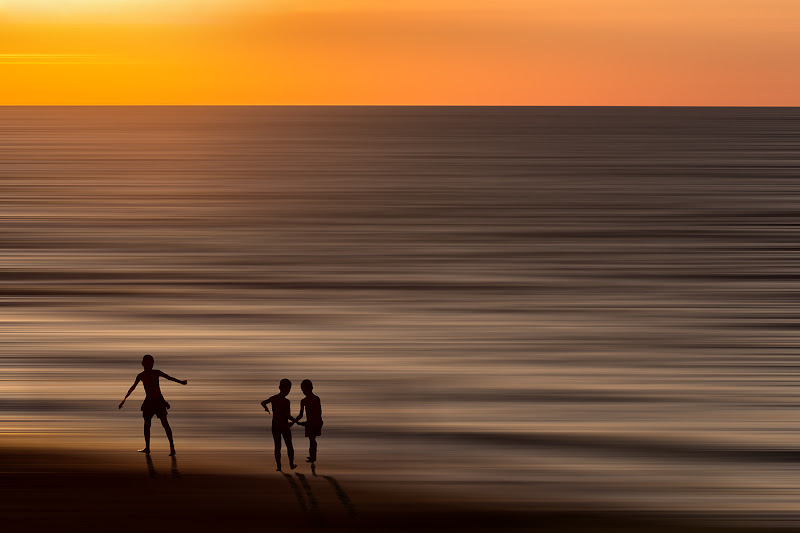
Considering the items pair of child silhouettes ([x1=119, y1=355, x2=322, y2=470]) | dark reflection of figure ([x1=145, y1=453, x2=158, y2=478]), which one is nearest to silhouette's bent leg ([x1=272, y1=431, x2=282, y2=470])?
pair of child silhouettes ([x1=119, y1=355, x2=322, y2=470])

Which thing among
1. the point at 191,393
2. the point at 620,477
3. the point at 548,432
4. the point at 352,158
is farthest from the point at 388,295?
the point at 352,158

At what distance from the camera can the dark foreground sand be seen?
15.8 meters

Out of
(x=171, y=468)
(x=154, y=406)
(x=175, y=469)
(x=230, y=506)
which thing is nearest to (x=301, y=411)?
(x=230, y=506)

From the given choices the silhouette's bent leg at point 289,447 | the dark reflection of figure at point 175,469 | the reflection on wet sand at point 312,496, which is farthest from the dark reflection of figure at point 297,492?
the dark reflection of figure at point 175,469

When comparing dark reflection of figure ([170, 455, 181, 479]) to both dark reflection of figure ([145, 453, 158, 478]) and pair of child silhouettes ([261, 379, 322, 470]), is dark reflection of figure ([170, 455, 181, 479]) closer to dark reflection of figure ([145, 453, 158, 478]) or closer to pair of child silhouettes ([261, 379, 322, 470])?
dark reflection of figure ([145, 453, 158, 478])

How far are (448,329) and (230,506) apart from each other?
2130 centimetres

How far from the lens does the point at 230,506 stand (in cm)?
1673

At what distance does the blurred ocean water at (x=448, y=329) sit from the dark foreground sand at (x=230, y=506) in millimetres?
1583

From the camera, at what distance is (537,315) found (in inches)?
1597

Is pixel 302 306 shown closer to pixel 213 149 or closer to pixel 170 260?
pixel 170 260

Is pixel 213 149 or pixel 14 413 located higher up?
pixel 213 149

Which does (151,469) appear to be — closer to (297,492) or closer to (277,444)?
(277,444)

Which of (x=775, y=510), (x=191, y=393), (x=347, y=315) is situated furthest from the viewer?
(x=347, y=315)

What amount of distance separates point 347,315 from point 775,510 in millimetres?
23203
